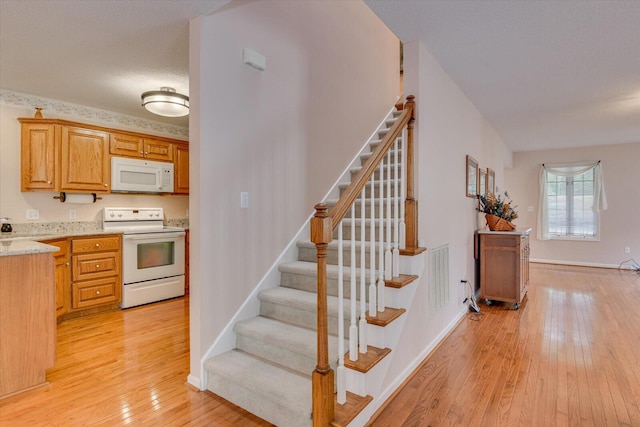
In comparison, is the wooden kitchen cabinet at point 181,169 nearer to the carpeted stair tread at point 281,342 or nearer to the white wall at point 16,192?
the white wall at point 16,192

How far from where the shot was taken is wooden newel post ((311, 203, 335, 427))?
1.58 m

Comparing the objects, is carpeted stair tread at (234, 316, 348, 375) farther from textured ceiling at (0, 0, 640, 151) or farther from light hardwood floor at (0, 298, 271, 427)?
textured ceiling at (0, 0, 640, 151)

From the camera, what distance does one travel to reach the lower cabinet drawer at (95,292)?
360cm

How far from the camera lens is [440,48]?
262cm

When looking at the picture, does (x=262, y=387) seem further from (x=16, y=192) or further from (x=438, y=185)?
(x=16, y=192)

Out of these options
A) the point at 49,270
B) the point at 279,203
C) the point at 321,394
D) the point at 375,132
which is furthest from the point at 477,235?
the point at 49,270

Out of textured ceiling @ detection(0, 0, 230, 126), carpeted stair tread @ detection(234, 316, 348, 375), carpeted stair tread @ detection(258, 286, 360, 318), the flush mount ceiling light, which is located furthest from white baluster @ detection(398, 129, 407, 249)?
the flush mount ceiling light

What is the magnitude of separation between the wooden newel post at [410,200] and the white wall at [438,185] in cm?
6

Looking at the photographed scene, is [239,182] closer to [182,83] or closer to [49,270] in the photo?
[49,270]

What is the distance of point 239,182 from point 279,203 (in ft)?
1.58

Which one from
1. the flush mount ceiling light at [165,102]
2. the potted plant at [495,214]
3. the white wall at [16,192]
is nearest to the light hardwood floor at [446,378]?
the potted plant at [495,214]

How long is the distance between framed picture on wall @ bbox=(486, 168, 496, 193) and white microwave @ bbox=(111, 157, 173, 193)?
4.52 meters

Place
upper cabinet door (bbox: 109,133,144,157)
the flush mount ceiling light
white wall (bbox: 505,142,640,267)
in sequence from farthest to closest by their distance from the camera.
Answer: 1. white wall (bbox: 505,142,640,267)
2. upper cabinet door (bbox: 109,133,144,157)
3. the flush mount ceiling light

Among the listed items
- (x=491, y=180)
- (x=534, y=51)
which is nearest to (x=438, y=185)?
(x=534, y=51)
